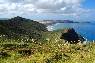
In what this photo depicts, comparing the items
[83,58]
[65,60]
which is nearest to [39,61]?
[65,60]

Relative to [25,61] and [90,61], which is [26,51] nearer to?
[25,61]

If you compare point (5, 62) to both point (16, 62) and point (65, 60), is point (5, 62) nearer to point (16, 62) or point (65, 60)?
point (16, 62)

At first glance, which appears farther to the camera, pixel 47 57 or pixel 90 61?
pixel 47 57

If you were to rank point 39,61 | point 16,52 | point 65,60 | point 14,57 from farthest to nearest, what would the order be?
point 16,52 → point 14,57 → point 65,60 → point 39,61

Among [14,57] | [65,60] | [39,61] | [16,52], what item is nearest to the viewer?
[39,61]

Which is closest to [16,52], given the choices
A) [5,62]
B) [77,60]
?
[5,62]

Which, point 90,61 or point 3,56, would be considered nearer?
point 90,61

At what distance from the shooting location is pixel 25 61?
24734 mm

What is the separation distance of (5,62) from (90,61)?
26.6 ft

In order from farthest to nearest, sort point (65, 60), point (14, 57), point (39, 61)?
point (14, 57), point (65, 60), point (39, 61)

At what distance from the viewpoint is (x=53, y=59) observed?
26.0 metres

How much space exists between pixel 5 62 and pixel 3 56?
2.72 meters

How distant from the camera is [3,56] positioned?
28000mm

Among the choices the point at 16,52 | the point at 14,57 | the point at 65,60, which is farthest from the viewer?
the point at 16,52
